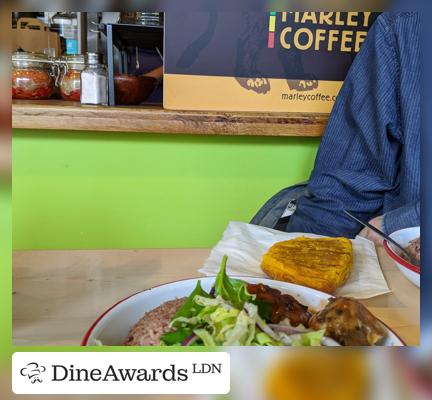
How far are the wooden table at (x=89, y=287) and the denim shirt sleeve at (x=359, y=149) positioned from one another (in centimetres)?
9

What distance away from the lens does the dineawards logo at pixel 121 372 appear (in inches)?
19.9

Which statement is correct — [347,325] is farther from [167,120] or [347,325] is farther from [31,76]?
[31,76]

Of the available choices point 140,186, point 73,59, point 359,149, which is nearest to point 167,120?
point 140,186

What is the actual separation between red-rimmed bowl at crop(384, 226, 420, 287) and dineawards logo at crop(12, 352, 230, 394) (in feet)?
0.85

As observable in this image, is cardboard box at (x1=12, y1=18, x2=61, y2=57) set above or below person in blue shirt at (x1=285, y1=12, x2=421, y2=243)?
above

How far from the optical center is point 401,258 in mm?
593

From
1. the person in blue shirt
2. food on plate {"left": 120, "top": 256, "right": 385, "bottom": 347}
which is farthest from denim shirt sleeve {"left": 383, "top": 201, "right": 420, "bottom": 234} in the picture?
food on plate {"left": 120, "top": 256, "right": 385, "bottom": 347}

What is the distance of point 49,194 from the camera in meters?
0.61

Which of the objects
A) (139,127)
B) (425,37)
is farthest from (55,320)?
(425,37)

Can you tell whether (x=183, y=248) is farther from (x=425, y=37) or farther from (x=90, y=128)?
(x=425, y=37)

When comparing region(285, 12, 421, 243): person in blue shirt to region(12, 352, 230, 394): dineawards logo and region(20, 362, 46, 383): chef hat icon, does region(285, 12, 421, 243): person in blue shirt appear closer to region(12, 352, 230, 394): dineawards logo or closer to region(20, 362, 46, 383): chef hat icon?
region(12, 352, 230, 394): dineawards logo

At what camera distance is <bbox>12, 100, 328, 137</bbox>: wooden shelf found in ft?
1.99

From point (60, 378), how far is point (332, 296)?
0.33 metres

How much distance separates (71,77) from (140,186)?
214 mm
